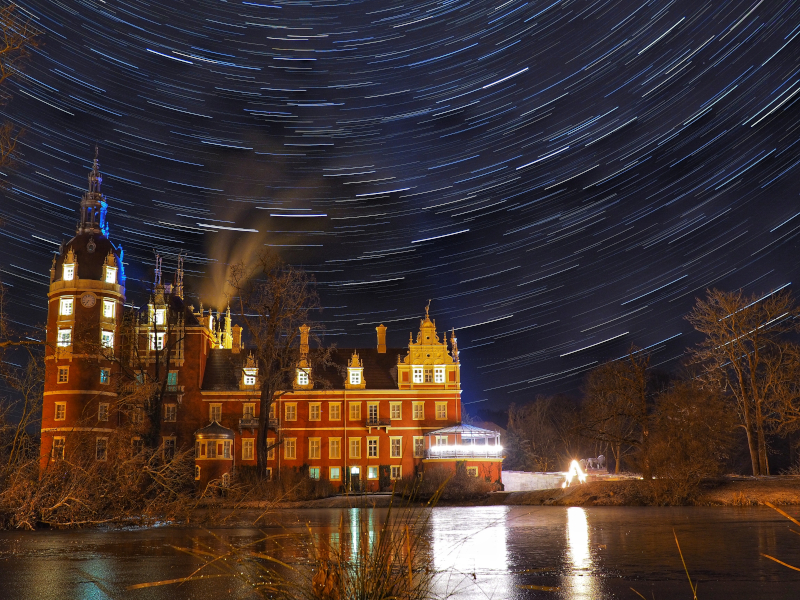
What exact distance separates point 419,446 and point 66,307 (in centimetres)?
2977

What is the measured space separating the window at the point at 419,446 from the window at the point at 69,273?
1180 inches

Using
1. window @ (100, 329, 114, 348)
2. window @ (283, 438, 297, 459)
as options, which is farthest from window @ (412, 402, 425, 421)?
window @ (100, 329, 114, 348)

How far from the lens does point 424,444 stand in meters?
61.0

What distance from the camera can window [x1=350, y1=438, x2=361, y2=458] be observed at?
62.4 meters

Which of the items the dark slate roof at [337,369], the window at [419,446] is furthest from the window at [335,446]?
the window at [419,446]

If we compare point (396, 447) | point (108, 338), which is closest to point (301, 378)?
point (396, 447)

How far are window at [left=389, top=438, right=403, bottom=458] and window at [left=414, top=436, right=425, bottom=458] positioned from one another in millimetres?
1303

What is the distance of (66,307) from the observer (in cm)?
A: 5744

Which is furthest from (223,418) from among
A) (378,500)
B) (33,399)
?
(33,399)

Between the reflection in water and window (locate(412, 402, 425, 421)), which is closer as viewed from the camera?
the reflection in water

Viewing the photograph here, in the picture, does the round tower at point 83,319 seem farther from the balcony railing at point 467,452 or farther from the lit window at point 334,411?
the balcony railing at point 467,452

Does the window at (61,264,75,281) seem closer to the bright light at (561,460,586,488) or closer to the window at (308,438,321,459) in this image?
the window at (308,438,321,459)

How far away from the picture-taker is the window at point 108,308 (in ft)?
189

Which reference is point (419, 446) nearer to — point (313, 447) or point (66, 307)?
point (313, 447)
